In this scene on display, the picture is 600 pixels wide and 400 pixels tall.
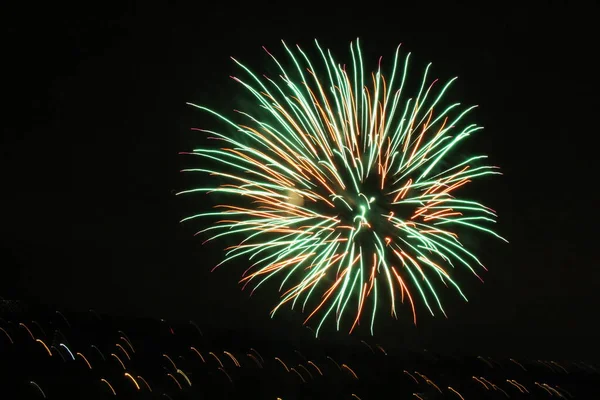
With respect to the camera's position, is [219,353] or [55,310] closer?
[219,353]

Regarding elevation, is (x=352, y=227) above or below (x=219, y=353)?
above

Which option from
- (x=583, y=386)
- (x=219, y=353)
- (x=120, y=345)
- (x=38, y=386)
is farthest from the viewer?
(x=583, y=386)

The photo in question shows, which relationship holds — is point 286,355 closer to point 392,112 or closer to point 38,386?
point 392,112

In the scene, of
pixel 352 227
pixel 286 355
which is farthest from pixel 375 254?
pixel 286 355

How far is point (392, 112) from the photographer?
14.8 metres

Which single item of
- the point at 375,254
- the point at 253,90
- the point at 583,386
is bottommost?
the point at 583,386

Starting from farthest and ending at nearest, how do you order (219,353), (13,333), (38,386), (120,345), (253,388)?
(219,353)
(120,345)
(13,333)
(253,388)
(38,386)

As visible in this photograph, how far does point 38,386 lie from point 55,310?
296 inches

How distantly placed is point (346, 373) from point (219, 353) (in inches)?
99.3

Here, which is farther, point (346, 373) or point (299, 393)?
point (346, 373)

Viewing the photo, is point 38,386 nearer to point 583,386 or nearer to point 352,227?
point 352,227

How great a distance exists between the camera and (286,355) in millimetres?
13898

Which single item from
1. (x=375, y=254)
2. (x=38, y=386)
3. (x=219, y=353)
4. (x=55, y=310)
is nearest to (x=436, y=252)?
(x=375, y=254)

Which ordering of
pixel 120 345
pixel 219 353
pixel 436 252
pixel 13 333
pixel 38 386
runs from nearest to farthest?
pixel 38 386
pixel 13 333
pixel 120 345
pixel 219 353
pixel 436 252
